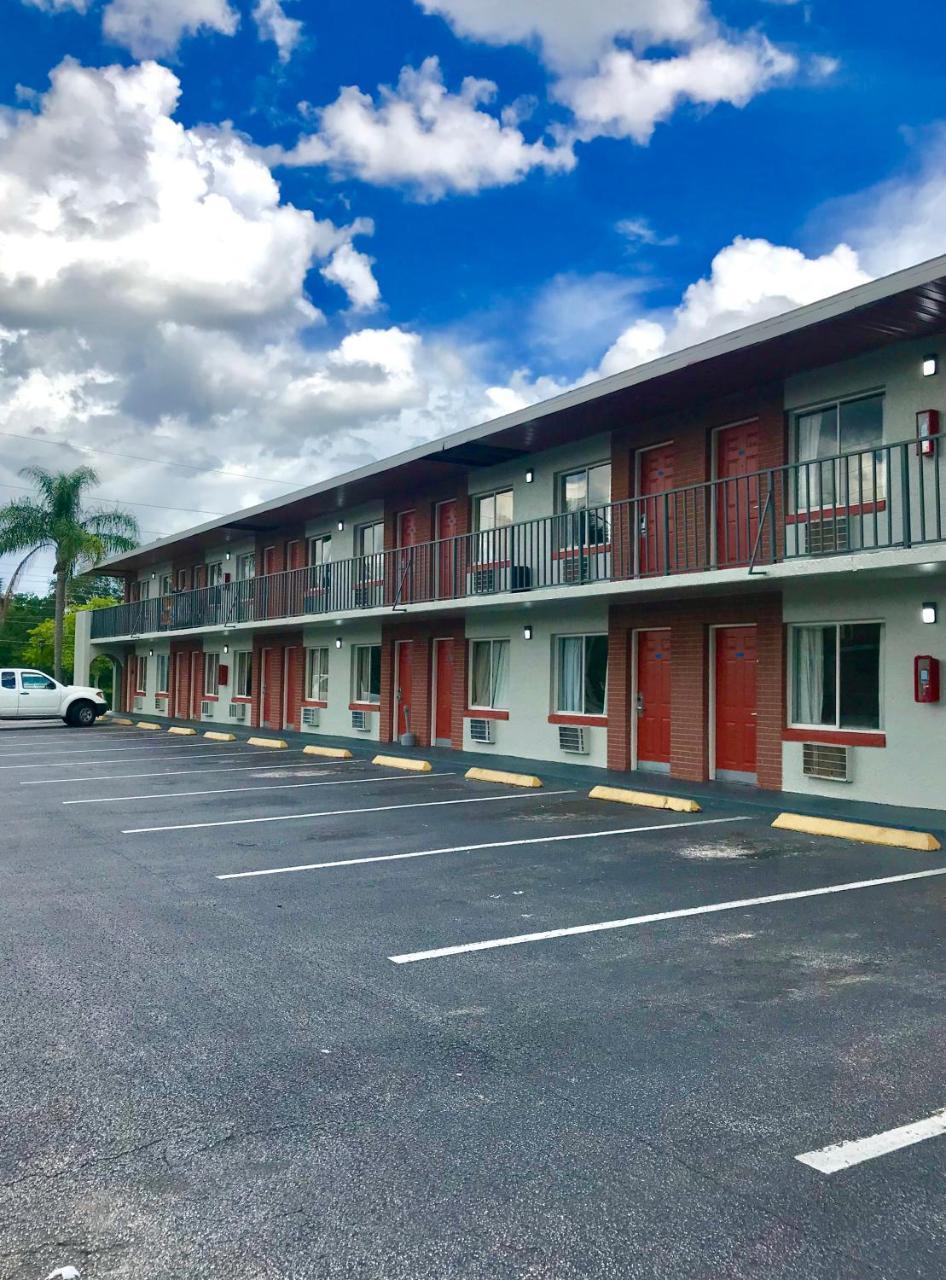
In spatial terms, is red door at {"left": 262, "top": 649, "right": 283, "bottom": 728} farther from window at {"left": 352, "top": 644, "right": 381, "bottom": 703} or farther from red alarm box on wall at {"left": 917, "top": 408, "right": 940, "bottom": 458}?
red alarm box on wall at {"left": 917, "top": 408, "right": 940, "bottom": 458}

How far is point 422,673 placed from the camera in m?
21.0

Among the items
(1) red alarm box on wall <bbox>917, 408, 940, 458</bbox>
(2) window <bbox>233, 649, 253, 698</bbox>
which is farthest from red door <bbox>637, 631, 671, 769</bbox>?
(2) window <bbox>233, 649, 253, 698</bbox>

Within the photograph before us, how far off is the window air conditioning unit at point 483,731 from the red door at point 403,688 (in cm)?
251

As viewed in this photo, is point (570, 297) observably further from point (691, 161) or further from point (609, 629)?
point (609, 629)

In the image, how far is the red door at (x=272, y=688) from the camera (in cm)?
2706

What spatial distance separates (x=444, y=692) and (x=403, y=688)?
62.5 inches

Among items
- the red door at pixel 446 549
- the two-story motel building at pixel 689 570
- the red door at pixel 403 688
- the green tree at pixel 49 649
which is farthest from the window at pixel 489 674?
the green tree at pixel 49 649

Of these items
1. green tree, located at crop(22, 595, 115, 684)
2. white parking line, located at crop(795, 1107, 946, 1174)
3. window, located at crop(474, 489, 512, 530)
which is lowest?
white parking line, located at crop(795, 1107, 946, 1174)

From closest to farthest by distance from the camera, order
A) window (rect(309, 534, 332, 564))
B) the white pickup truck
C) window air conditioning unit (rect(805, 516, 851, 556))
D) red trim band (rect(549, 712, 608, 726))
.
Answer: window air conditioning unit (rect(805, 516, 851, 556))
red trim band (rect(549, 712, 608, 726))
window (rect(309, 534, 332, 564))
the white pickup truck

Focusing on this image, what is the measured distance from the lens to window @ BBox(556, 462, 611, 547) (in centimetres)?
1627

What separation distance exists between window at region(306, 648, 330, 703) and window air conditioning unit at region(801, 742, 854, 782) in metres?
14.4

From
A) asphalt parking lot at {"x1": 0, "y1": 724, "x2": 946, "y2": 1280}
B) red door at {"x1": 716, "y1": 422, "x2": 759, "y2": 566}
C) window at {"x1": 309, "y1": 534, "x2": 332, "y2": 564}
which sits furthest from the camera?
window at {"x1": 309, "y1": 534, "x2": 332, "y2": 564}

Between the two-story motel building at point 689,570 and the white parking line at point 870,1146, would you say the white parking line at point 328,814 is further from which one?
the white parking line at point 870,1146

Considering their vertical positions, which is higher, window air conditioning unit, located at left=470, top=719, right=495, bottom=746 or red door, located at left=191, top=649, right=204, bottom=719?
red door, located at left=191, top=649, right=204, bottom=719
